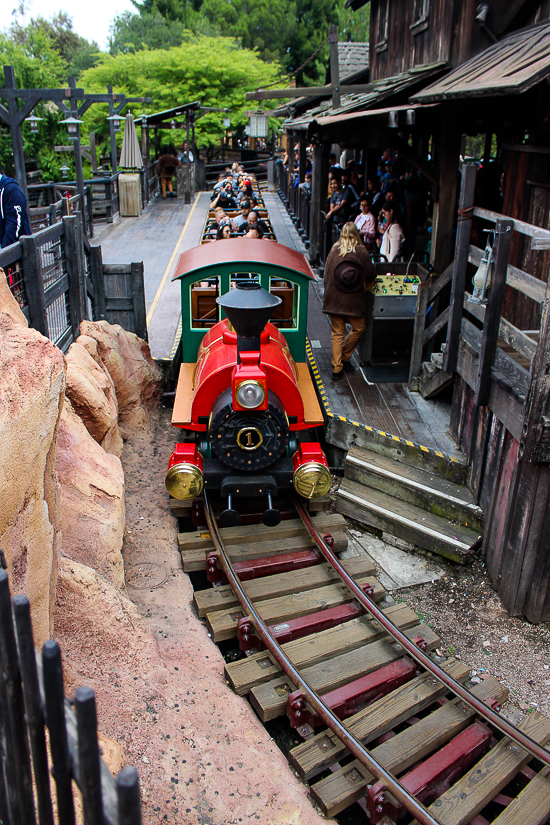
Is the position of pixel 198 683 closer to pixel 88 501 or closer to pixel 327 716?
pixel 327 716

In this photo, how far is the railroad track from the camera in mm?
4195

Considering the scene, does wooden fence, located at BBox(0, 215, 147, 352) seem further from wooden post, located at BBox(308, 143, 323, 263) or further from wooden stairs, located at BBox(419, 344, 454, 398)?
wooden post, located at BBox(308, 143, 323, 263)

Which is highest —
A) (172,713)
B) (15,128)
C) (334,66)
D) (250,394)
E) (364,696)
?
(334,66)

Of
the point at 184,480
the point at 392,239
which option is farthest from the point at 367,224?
the point at 184,480

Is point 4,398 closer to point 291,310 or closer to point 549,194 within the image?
point 291,310

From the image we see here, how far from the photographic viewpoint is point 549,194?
707 cm

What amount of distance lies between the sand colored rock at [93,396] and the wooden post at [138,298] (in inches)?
93.5

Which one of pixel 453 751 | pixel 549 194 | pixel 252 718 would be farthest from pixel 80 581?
pixel 549 194

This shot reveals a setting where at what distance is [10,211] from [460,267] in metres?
5.06

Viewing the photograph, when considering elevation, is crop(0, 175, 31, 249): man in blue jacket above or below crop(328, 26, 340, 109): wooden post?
below

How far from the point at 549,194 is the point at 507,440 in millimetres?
2853

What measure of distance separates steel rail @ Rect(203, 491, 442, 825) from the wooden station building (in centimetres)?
232

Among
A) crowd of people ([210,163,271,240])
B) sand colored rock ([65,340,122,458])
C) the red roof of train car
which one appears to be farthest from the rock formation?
crowd of people ([210,163,271,240])

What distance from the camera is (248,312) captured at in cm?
574
